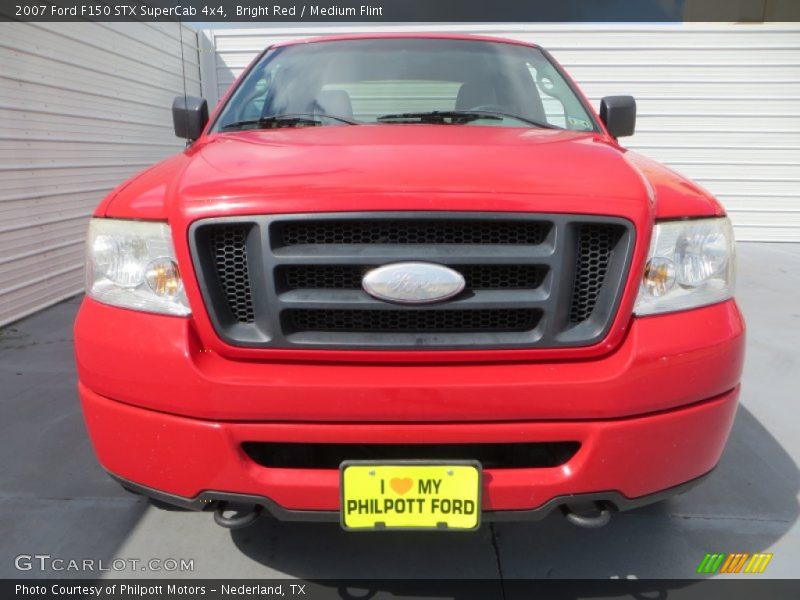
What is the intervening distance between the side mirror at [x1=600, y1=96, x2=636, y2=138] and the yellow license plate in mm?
1943

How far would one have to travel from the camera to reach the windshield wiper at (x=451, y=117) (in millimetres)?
2379

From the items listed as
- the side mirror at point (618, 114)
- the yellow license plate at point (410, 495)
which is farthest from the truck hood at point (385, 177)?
the side mirror at point (618, 114)

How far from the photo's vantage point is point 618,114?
9.00 ft

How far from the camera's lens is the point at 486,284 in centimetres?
A: 154

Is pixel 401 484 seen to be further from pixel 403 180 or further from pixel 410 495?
pixel 403 180

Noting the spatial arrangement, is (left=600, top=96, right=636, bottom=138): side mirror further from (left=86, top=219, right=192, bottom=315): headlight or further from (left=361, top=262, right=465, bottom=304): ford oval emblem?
(left=86, top=219, right=192, bottom=315): headlight

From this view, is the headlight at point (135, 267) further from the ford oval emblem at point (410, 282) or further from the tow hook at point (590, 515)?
the tow hook at point (590, 515)

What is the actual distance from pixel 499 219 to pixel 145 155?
6813mm

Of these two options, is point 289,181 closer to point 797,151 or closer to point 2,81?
point 2,81

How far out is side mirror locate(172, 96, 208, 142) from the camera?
2.70 m

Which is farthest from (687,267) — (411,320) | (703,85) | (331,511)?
(703,85)

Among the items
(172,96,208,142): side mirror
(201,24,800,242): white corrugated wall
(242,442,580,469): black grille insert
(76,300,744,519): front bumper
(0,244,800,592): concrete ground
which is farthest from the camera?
(201,24,800,242): white corrugated wall

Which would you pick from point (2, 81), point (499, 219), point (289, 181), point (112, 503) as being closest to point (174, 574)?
point (112, 503)

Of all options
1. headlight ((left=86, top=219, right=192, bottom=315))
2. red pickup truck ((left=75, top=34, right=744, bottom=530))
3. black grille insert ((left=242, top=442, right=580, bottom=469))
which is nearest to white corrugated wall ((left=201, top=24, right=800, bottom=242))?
headlight ((left=86, top=219, right=192, bottom=315))
